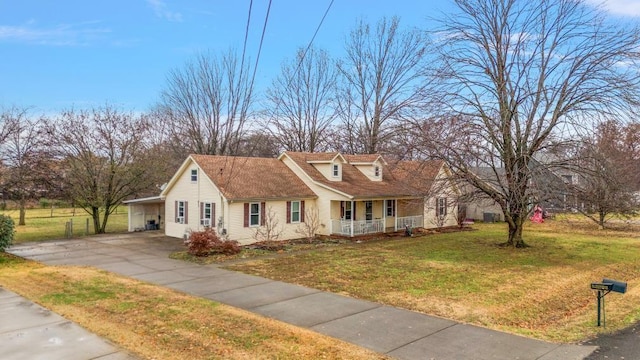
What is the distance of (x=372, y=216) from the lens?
26047mm

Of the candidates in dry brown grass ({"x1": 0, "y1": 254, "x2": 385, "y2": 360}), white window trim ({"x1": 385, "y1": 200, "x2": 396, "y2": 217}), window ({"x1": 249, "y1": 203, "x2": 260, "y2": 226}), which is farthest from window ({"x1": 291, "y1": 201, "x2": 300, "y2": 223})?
dry brown grass ({"x1": 0, "y1": 254, "x2": 385, "y2": 360})

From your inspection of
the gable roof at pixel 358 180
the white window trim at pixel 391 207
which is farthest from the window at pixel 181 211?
the white window trim at pixel 391 207

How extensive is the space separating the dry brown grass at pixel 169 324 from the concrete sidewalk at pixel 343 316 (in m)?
0.53

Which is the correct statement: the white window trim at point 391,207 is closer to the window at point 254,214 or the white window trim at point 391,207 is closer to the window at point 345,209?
the window at point 345,209

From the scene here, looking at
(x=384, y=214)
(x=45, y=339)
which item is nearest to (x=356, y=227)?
(x=384, y=214)

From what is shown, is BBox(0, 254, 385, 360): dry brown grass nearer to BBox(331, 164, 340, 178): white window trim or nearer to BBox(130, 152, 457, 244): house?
BBox(130, 152, 457, 244): house

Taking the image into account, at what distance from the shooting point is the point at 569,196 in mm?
15664

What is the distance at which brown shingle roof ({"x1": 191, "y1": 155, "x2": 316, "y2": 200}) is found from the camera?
20562 mm

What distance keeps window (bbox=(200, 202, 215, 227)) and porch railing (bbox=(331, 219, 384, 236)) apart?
255 inches

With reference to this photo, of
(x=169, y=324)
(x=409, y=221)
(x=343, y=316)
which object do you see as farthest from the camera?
(x=409, y=221)

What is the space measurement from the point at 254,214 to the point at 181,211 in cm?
461

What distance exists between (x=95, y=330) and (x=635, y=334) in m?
9.64

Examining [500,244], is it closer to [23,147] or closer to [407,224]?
[407,224]

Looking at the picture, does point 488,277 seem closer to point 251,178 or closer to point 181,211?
point 251,178
